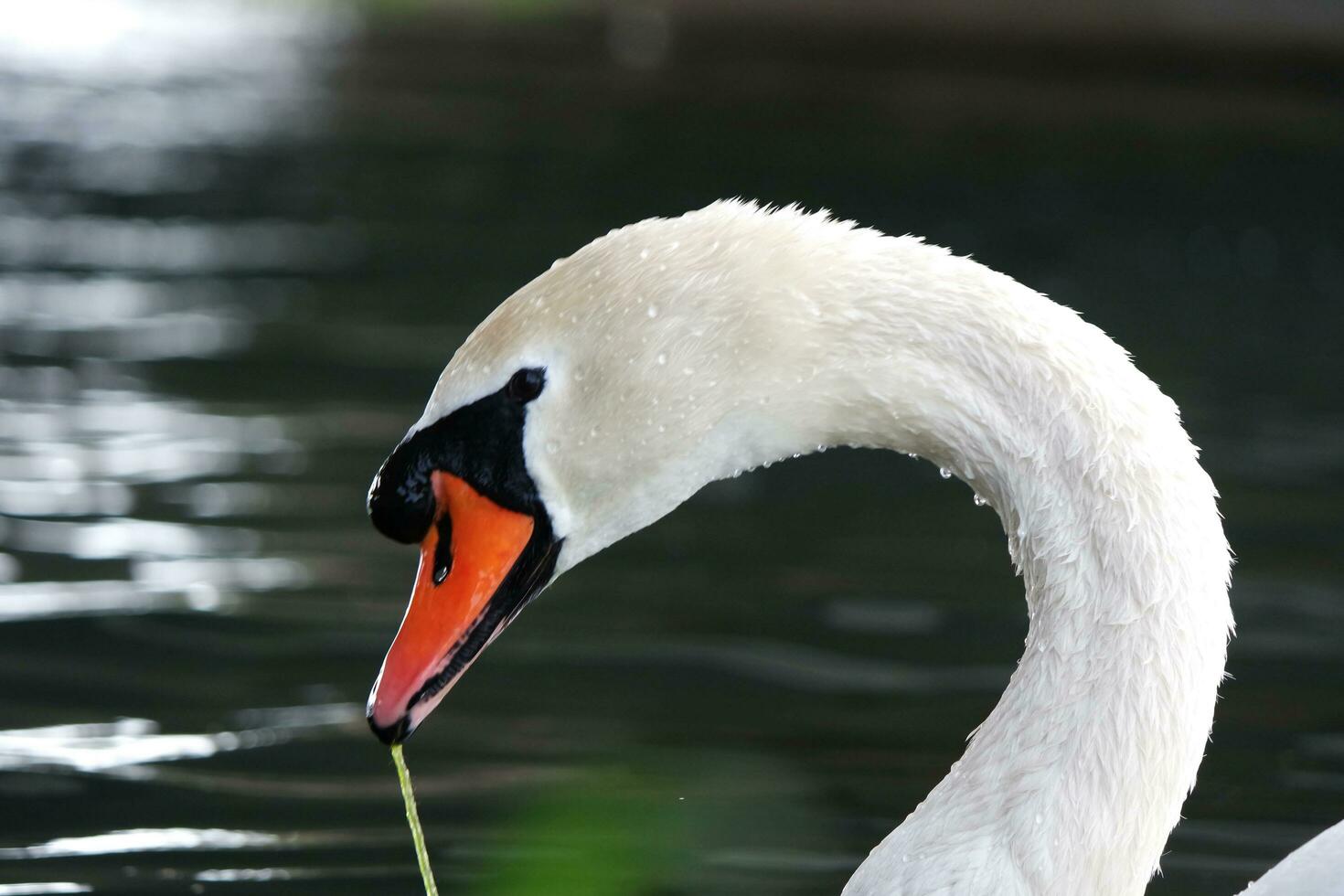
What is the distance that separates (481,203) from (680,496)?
13503 millimetres

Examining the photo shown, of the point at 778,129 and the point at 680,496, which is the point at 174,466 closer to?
the point at 680,496

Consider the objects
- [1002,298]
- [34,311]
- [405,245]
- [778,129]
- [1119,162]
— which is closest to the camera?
[1002,298]

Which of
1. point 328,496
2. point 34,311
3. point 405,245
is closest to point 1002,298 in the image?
point 328,496

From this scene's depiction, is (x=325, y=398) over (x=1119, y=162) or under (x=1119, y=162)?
under

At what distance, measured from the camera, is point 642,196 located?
17.0 meters

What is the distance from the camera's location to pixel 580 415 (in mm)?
3346

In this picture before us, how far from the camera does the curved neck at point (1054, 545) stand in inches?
125

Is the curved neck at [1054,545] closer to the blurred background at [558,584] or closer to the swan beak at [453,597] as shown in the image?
the swan beak at [453,597]

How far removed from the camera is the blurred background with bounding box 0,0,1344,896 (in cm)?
498

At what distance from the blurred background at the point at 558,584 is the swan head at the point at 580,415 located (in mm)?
480

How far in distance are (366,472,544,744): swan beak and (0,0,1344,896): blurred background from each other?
44cm

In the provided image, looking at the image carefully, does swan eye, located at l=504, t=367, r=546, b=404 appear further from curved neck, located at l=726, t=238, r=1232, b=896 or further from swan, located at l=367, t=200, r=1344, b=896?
curved neck, located at l=726, t=238, r=1232, b=896

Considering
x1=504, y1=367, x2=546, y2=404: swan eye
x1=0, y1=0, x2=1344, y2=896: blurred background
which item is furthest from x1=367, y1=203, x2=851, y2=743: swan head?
x1=0, y1=0, x2=1344, y2=896: blurred background

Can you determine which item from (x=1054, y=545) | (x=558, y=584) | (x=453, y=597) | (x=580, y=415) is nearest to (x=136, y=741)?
(x=558, y=584)
